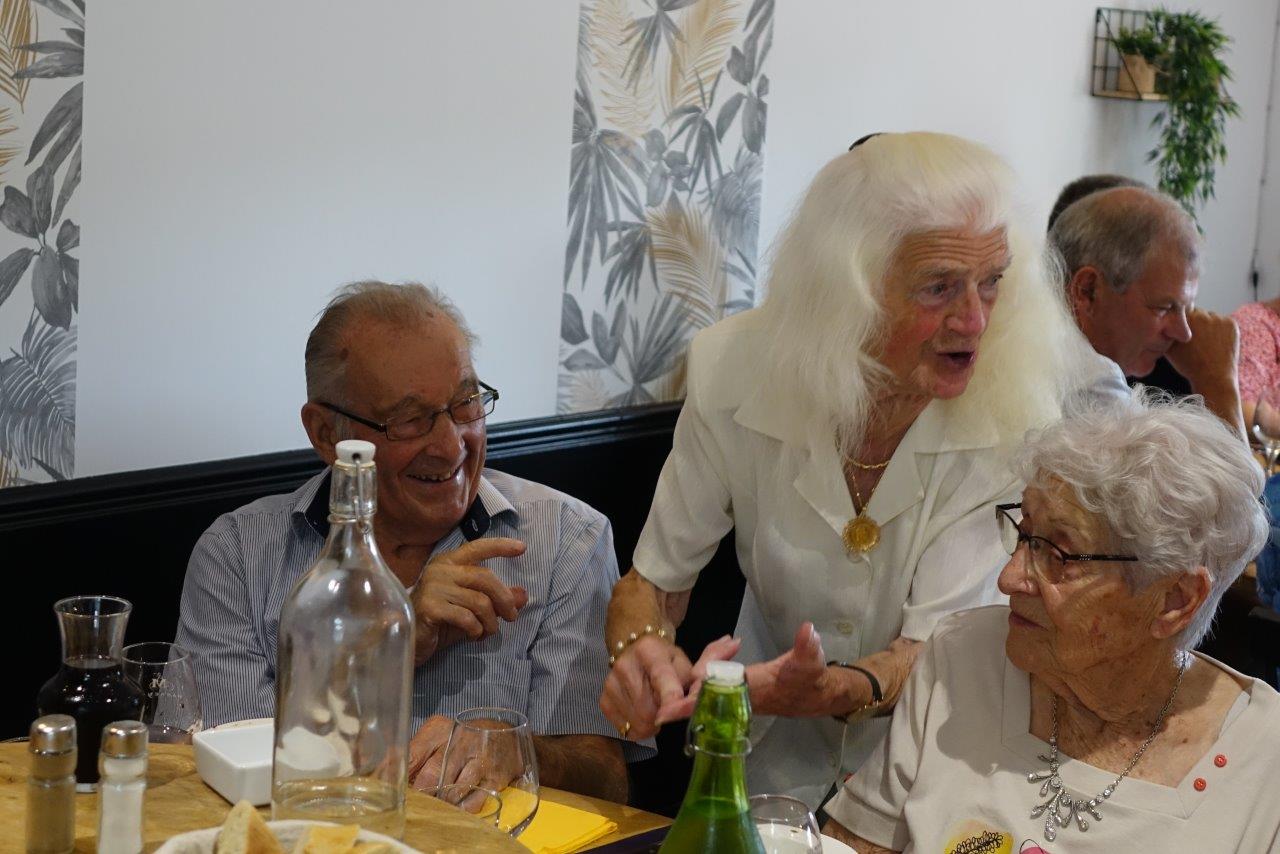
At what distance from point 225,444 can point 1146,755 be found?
1.85 meters

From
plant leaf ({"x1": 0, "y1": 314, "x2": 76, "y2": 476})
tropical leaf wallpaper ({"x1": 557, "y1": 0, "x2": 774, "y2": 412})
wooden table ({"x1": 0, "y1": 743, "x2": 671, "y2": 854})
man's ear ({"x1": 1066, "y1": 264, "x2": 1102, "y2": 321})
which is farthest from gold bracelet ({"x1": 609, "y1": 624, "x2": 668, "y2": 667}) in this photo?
man's ear ({"x1": 1066, "y1": 264, "x2": 1102, "y2": 321})

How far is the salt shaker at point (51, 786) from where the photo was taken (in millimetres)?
1296

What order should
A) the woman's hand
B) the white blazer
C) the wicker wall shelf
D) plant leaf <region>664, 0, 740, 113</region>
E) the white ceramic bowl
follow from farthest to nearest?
the wicker wall shelf, plant leaf <region>664, 0, 740, 113</region>, the white blazer, the woman's hand, the white ceramic bowl

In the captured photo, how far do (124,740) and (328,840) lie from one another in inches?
8.5

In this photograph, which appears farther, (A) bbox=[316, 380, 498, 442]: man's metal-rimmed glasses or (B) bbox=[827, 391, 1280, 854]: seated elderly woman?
(A) bbox=[316, 380, 498, 442]: man's metal-rimmed glasses

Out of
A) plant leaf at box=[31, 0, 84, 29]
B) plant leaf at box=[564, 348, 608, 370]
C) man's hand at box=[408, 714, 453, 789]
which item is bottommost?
man's hand at box=[408, 714, 453, 789]

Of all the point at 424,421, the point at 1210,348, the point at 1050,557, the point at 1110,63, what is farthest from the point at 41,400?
the point at 1110,63

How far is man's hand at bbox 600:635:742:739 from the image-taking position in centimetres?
204

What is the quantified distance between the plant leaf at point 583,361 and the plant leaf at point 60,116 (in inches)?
56.8

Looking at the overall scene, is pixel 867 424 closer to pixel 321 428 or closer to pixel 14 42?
pixel 321 428

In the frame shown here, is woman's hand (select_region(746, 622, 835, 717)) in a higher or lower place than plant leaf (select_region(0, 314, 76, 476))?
lower

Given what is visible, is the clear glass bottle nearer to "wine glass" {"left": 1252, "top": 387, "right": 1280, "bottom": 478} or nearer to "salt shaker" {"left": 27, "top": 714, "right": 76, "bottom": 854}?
"salt shaker" {"left": 27, "top": 714, "right": 76, "bottom": 854}

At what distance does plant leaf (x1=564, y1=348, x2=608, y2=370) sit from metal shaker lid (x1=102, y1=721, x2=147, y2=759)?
248 centimetres

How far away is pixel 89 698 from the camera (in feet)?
5.22
